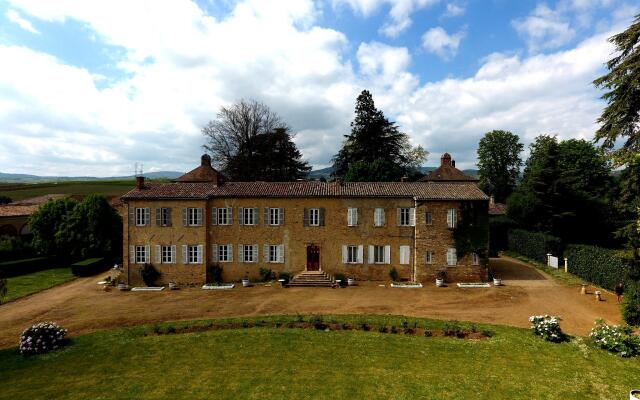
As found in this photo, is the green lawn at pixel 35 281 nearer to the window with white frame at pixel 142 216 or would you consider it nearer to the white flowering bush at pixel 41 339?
the window with white frame at pixel 142 216

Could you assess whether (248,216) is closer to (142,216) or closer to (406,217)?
(142,216)

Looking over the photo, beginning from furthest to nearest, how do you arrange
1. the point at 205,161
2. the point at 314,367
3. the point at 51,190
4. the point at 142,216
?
the point at 51,190 → the point at 205,161 → the point at 142,216 → the point at 314,367

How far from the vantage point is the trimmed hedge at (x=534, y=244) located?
34.6m

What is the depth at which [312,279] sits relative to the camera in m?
28.8

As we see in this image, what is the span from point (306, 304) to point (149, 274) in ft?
46.7

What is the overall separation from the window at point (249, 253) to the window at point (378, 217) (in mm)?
10036

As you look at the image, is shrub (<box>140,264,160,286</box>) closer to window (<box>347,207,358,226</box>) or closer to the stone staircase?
the stone staircase

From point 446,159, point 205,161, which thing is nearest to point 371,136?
point 446,159

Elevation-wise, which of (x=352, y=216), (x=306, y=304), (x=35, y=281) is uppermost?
(x=352, y=216)

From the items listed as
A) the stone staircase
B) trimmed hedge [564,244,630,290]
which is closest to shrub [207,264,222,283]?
the stone staircase

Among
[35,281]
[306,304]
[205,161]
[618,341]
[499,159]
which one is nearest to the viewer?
[618,341]

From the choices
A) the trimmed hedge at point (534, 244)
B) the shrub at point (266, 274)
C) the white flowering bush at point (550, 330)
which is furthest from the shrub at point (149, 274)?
the trimmed hedge at point (534, 244)

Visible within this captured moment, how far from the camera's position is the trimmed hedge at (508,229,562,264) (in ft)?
114

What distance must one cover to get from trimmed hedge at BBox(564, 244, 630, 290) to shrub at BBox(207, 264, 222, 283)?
92.3 feet
